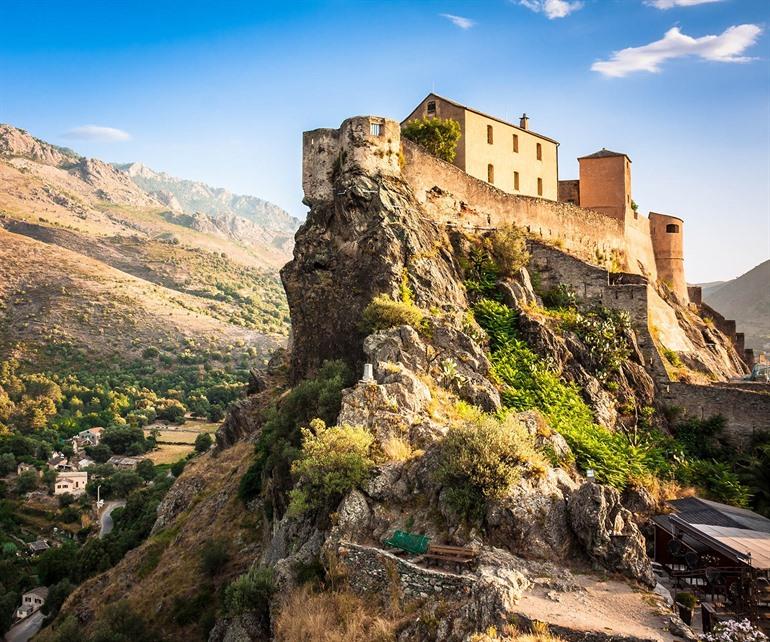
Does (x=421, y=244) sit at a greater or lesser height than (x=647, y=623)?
greater

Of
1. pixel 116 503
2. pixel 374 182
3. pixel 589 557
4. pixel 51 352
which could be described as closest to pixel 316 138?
pixel 374 182

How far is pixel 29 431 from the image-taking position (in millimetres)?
101875

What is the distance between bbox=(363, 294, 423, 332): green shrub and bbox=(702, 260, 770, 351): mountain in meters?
111

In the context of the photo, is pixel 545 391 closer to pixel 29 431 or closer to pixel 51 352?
pixel 29 431

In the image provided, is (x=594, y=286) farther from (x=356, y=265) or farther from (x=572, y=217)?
(x=356, y=265)

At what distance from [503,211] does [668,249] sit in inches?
712

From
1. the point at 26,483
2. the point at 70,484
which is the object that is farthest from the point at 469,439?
the point at 26,483

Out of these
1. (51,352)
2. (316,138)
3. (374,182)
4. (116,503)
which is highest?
(316,138)

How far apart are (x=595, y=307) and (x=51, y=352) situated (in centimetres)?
11930

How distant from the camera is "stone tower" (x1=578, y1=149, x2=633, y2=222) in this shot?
4312 cm

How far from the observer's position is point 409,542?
1673cm

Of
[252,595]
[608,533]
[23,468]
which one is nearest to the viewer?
[608,533]

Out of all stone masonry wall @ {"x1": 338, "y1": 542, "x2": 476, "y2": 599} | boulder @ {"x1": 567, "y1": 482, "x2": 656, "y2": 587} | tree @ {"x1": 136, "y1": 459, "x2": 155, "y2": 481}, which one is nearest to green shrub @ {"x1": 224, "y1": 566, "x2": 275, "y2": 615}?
stone masonry wall @ {"x1": 338, "y1": 542, "x2": 476, "y2": 599}

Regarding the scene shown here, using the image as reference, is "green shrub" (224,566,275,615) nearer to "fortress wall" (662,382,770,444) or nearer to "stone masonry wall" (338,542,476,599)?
"stone masonry wall" (338,542,476,599)
